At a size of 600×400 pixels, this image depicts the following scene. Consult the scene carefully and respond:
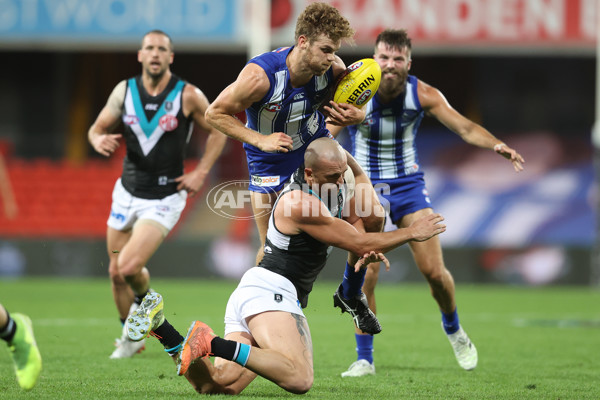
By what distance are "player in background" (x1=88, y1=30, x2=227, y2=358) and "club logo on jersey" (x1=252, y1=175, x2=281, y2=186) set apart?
132 centimetres

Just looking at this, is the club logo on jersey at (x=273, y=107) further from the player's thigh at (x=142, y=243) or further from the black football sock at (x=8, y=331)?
the black football sock at (x=8, y=331)

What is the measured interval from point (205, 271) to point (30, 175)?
510cm

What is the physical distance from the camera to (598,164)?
631 inches

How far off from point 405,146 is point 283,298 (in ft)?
8.22

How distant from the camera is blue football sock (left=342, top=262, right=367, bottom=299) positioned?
621 centimetres

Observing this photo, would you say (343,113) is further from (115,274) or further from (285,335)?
(115,274)

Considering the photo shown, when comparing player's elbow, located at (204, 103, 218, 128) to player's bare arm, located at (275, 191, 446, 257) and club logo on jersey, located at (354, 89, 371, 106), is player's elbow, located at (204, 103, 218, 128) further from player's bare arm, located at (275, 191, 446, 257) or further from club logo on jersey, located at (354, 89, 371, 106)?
club logo on jersey, located at (354, 89, 371, 106)

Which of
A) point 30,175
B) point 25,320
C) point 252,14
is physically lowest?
point 30,175

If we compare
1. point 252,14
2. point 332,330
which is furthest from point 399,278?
point 332,330

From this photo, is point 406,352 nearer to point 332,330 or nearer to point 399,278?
point 332,330

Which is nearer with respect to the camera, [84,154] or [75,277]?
[75,277]

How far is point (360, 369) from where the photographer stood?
6543mm

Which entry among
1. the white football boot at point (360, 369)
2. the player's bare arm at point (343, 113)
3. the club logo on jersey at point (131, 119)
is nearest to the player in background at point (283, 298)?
the player's bare arm at point (343, 113)

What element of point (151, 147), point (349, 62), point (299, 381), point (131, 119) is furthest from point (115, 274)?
point (349, 62)
